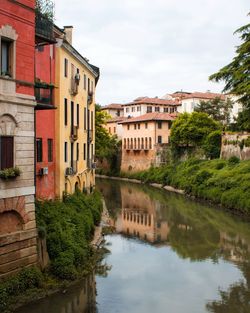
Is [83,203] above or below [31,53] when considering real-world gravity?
below

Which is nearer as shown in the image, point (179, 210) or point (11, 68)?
point (11, 68)

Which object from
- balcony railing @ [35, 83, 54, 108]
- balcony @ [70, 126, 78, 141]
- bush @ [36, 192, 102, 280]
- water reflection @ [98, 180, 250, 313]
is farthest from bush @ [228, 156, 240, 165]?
balcony railing @ [35, 83, 54, 108]

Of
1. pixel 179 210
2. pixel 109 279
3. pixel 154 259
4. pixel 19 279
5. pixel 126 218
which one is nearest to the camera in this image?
pixel 19 279

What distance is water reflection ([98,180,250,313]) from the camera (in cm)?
1869

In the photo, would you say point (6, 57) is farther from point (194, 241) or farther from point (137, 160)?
point (137, 160)

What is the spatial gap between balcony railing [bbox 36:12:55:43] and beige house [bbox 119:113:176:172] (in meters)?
50.0

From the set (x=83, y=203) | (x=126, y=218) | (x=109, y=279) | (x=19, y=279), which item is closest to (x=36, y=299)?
(x=19, y=279)

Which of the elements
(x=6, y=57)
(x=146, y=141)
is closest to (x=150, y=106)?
(x=146, y=141)

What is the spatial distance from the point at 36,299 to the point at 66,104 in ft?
47.4

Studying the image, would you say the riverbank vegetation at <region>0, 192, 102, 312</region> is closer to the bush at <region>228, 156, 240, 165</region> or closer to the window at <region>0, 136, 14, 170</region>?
the window at <region>0, 136, 14, 170</region>

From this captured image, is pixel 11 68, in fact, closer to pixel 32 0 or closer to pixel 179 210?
pixel 32 0

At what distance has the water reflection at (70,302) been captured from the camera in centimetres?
1562

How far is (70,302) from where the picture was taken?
16.7 m

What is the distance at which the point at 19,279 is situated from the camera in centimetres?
1575
